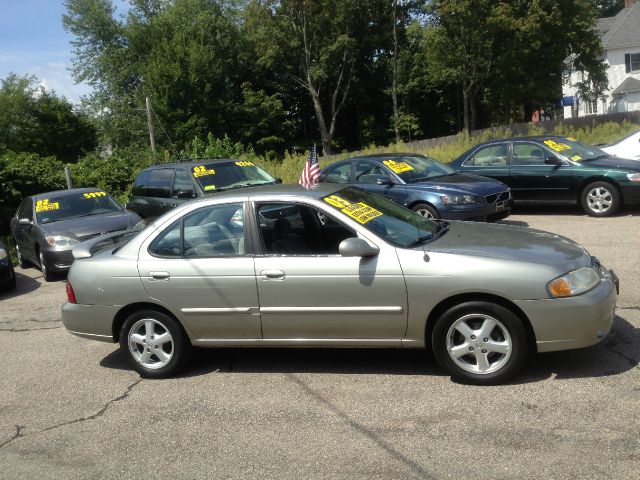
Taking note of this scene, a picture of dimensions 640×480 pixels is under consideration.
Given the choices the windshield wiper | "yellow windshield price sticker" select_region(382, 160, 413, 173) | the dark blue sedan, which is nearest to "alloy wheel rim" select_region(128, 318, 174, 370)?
the windshield wiper

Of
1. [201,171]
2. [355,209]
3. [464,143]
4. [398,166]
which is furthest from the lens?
[464,143]

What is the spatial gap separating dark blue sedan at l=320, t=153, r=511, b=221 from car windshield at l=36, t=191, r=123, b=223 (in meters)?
4.16

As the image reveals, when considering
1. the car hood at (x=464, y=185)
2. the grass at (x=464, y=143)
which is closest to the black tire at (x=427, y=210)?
the car hood at (x=464, y=185)

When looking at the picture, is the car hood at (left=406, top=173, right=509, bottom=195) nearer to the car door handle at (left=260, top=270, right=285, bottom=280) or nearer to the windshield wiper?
the windshield wiper

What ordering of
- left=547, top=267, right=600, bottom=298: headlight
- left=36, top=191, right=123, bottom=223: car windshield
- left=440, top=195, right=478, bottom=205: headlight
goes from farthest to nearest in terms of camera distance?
left=36, top=191, right=123, bottom=223: car windshield < left=440, top=195, right=478, bottom=205: headlight < left=547, top=267, right=600, bottom=298: headlight

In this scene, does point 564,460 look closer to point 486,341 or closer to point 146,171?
point 486,341

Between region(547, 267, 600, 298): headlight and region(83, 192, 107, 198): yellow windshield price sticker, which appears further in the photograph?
region(83, 192, 107, 198): yellow windshield price sticker

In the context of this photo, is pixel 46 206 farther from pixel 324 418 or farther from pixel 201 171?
pixel 324 418

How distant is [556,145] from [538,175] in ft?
2.50

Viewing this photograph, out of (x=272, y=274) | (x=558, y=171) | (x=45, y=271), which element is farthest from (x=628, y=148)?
(x=45, y=271)

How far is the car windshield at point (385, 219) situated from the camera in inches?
217

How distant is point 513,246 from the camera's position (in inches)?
208

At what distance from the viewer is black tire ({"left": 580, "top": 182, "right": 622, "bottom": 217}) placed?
40.4 feet

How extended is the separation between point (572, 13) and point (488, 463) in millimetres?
44495
